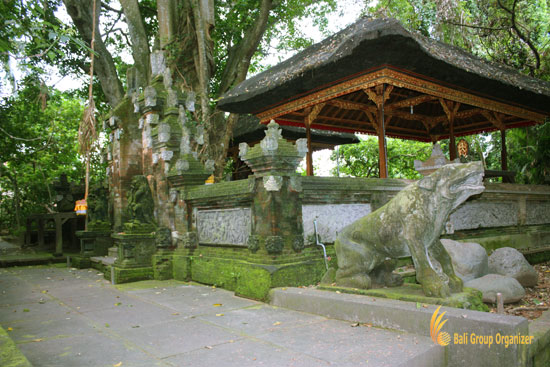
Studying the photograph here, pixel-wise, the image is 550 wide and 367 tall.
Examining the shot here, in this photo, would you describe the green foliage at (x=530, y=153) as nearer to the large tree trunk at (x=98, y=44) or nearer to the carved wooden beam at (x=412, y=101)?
the carved wooden beam at (x=412, y=101)

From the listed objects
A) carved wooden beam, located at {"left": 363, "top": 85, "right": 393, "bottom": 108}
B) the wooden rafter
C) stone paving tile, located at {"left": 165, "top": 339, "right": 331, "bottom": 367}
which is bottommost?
stone paving tile, located at {"left": 165, "top": 339, "right": 331, "bottom": 367}

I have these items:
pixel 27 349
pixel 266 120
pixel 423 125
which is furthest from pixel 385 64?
pixel 423 125

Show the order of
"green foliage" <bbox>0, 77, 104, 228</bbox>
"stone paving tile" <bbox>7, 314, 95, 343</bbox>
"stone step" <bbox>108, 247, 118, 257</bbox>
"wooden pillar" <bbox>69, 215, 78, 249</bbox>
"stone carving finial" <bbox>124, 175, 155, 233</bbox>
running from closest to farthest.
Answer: "stone paving tile" <bbox>7, 314, 95, 343</bbox>, "stone carving finial" <bbox>124, 175, 155, 233</bbox>, "stone step" <bbox>108, 247, 118, 257</bbox>, "wooden pillar" <bbox>69, 215, 78, 249</bbox>, "green foliage" <bbox>0, 77, 104, 228</bbox>

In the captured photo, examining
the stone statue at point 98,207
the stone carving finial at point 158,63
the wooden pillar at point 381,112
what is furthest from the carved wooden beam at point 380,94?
the stone statue at point 98,207

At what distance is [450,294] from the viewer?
4160 millimetres

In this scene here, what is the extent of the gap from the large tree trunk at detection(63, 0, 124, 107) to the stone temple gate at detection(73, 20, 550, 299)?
433cm

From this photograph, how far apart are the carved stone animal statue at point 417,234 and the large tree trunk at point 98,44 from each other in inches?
462

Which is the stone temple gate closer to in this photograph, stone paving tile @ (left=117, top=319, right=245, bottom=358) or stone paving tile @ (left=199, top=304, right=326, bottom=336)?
stone paving tile @ (left=199, top=304, right=326, bottom=336)

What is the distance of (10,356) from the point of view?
9.56 feet

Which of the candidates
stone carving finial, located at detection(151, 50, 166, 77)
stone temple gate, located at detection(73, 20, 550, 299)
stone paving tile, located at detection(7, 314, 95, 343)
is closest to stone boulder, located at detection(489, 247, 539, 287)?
stone temple gate, located at detection(73, 20, 550, 299)

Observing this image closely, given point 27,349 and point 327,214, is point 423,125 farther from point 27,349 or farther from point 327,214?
point 27,349

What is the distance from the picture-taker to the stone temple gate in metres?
6.00

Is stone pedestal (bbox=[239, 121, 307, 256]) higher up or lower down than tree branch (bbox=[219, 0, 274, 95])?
lower down

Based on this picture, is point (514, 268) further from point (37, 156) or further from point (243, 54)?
point (37, 156)
